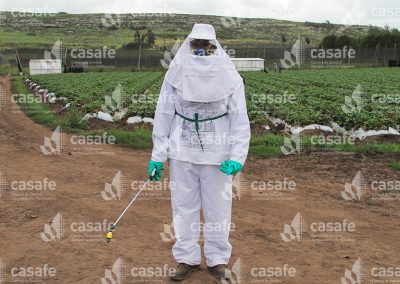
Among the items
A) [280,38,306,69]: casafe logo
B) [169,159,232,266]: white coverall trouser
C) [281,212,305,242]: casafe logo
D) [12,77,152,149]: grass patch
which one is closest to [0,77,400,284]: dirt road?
[281,212,305,242]: casafe logo

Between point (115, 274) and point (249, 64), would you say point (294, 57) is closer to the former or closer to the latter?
point (249, 64)

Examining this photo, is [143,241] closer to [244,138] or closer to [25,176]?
[244,138]

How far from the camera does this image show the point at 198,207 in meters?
4.31

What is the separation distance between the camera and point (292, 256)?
4805 millimetres

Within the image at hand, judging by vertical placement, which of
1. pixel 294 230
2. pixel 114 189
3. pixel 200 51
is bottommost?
pixel 114 189

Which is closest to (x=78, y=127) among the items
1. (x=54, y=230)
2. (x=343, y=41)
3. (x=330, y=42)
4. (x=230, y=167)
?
(x=54, y=230)

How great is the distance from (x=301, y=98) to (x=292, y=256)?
1184 cm

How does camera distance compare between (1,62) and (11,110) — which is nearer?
(11,110)

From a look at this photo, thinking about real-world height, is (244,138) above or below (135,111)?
above

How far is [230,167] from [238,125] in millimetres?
391

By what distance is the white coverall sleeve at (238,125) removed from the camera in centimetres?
410

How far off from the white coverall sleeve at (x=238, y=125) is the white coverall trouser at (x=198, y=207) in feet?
0.85

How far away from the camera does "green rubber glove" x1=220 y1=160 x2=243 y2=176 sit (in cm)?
398

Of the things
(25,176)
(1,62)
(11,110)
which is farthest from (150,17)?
(25,176)
